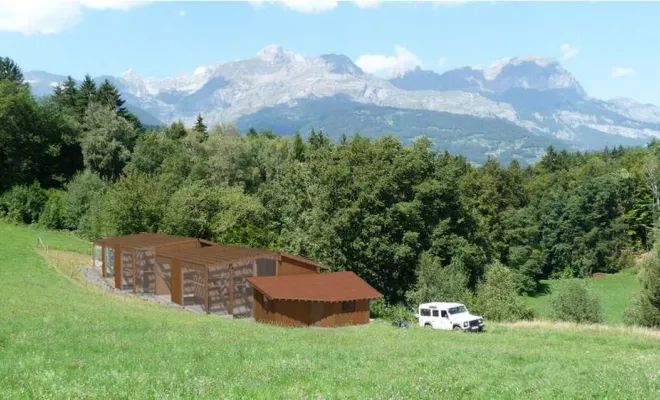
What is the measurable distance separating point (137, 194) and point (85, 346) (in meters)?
51.1

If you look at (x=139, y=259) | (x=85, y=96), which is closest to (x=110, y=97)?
(x=85, y=96)

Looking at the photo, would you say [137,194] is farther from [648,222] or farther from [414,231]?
[648,222]

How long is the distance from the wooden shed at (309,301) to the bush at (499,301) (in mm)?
10665

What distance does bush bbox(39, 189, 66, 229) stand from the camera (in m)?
82.1

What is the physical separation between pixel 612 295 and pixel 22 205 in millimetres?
A: 84454

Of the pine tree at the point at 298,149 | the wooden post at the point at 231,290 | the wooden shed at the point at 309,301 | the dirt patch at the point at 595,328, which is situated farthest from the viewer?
the pine tree at the point at 298,149

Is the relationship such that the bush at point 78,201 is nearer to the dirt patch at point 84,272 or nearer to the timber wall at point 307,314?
the dirt patch at point 84,272

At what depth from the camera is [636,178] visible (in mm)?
110625

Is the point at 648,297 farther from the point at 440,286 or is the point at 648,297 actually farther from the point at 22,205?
the point at 22,205

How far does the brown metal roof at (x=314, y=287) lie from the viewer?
40.0 m

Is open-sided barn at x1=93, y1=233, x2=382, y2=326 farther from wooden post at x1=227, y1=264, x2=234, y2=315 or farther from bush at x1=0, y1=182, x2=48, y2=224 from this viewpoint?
bush at x1=0, y1=182, x2=48, y2=224

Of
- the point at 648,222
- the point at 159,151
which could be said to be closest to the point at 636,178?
the point at 648,222

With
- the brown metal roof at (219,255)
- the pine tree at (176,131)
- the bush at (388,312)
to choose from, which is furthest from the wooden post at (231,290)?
the pine tree at (176,131)

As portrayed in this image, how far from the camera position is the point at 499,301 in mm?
47031
